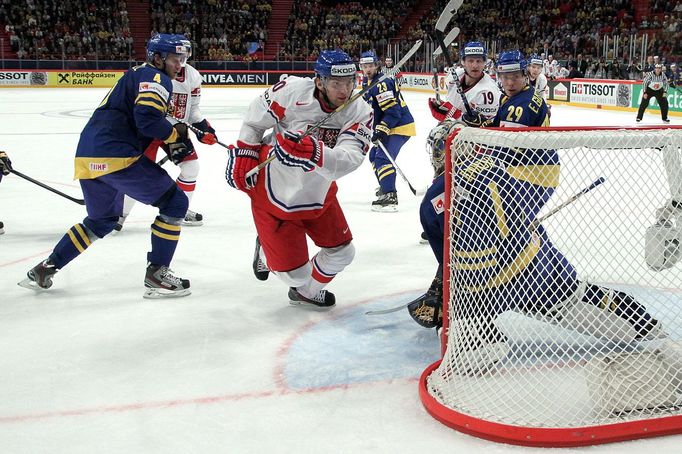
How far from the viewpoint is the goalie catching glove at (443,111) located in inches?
170

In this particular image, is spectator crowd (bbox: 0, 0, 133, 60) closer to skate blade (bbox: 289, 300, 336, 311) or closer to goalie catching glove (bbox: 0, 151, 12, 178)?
goalie catching glove (bbox: 0, 151, 12, 178)

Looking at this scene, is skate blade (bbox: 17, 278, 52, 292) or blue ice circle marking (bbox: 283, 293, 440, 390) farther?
skate blade (bbox: 17, 278, 52, 292)

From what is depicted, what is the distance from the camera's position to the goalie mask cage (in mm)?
2109

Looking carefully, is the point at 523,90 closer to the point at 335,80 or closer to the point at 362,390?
the point at 335,80

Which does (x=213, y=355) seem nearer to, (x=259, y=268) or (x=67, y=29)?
(x=259, y=268)

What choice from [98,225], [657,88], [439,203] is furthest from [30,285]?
[657,88]

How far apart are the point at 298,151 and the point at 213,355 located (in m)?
0.80

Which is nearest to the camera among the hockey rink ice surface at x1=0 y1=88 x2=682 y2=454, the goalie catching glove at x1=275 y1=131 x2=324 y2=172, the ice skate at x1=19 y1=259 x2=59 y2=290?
the hockey rink ice surface at x1=0 y1=88 x2=682 y2=454

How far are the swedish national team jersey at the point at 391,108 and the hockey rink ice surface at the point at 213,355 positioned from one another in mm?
979

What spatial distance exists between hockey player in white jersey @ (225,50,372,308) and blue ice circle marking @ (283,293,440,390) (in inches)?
10.5

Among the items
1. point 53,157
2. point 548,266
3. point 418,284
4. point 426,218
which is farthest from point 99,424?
point 53,157

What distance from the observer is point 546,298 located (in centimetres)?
244

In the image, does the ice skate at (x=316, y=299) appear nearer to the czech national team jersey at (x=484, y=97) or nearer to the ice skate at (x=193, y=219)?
the czech national team jersey at (x=484, y=97)

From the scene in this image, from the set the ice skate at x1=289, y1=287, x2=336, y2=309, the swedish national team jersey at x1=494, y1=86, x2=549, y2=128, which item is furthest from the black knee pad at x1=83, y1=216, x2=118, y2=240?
the swedish national team jersey at x1=494, y1=86, x2=549, y2=128
